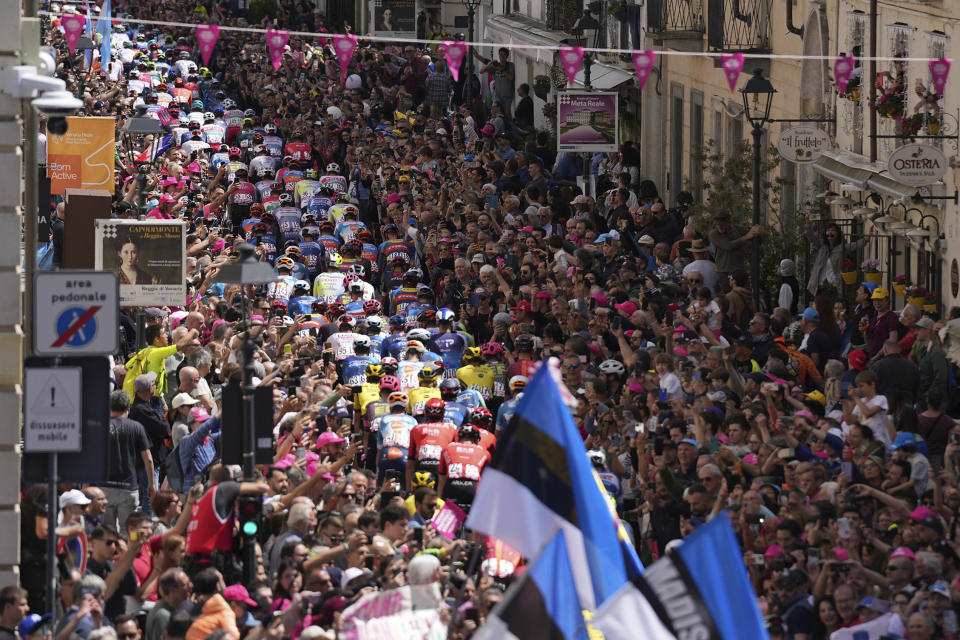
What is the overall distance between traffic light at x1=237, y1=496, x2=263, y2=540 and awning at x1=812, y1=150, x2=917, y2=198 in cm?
1050

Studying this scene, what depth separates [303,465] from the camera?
17344 millimetres

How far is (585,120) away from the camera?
106 feet

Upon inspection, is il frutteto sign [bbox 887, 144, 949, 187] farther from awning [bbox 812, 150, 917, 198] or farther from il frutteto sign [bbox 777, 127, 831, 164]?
il frutteto sign [bbox 777, 127, 831, 164]

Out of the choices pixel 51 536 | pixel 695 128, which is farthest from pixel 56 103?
pixel 695 128

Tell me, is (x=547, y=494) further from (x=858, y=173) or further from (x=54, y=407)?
(x=858, y=173)

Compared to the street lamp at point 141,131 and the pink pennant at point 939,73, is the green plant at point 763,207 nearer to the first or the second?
the pink pennant at point 939,73

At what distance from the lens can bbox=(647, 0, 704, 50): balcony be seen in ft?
109

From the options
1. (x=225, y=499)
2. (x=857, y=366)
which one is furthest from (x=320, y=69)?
(x=225, y=499)

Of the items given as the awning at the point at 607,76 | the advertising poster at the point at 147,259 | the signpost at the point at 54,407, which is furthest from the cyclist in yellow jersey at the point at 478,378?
the awning at the point at 607,76

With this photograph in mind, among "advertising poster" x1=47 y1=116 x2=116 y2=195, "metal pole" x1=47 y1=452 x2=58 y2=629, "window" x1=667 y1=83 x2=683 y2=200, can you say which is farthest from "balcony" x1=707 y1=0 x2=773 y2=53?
"metal pole" x1=47 y1=452 x2=58 y2=629

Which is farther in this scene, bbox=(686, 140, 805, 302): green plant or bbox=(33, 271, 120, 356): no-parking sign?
bbox=(686, 140, 805, 302): green plant

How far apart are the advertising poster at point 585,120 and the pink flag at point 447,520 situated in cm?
1642

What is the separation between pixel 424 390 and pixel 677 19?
1573 cm

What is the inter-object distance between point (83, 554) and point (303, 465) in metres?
2.96
